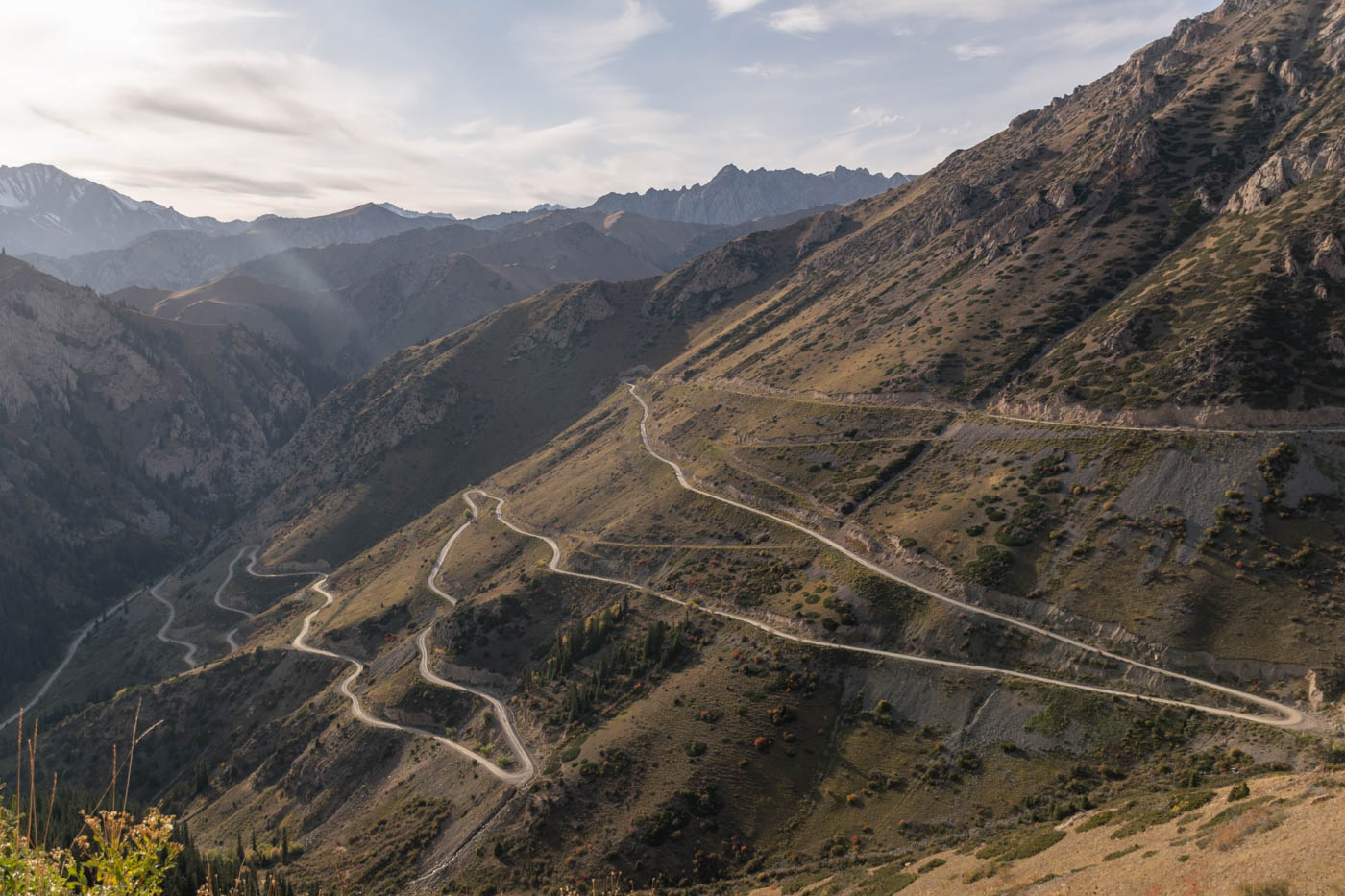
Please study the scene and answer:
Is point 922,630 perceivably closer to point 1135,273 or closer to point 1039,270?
point 1135,273

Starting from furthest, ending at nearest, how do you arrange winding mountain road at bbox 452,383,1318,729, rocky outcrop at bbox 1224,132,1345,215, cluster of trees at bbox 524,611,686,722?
rocky outcrop at bbox 1224,132,1345,215
cluster of trees at bbox 524,611,686,722
winding mountain road at bbox 452,383,1318,729

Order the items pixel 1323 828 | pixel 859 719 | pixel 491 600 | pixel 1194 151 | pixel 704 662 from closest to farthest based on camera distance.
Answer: pixel 1323 828, pixel 859 719, pixel 704 662, pixel 491 600, pixel 1194 151

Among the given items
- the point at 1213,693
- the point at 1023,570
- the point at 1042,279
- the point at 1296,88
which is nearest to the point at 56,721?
the point at 1023,570

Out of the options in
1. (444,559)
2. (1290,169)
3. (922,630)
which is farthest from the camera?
(444,559)

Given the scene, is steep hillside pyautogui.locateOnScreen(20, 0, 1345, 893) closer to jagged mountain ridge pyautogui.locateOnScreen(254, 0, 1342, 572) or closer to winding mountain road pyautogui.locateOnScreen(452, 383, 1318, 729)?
winding mountain road pyautogui.locateOnScreen(452, 383, 1318, 729)

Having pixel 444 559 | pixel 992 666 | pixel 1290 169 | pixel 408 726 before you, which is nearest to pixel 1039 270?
pixel 1290 169

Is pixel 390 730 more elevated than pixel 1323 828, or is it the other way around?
pixel 1323 828

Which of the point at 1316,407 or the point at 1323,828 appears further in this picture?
the point at 1316,407

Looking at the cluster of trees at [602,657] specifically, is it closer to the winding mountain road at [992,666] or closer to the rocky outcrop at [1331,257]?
the winding mountain road at [992,666]

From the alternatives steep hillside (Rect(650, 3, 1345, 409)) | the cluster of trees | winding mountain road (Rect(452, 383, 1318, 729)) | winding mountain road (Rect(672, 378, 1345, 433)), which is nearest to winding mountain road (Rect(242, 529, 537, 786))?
the cluster of trees

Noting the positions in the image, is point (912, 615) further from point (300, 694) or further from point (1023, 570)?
point (300, 694)

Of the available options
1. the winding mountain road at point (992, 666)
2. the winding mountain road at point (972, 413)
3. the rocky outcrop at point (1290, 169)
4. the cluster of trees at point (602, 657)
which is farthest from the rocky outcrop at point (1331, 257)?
the cluster of trees at point (602, 657)
